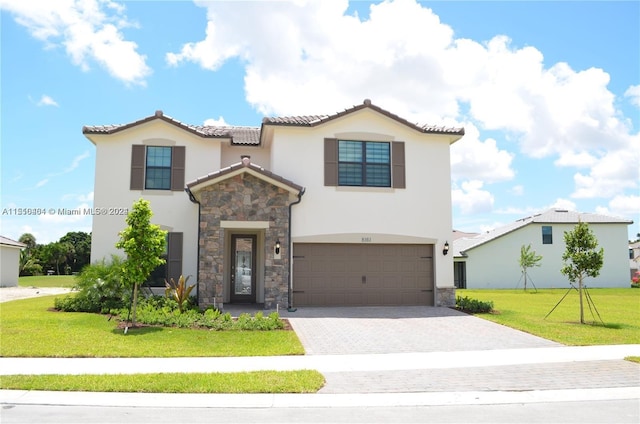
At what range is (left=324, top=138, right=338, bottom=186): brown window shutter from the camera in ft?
56.3

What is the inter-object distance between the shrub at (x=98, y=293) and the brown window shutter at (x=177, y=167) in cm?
359

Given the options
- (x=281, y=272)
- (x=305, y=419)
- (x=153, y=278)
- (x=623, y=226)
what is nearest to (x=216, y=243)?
(x=281, y=272)

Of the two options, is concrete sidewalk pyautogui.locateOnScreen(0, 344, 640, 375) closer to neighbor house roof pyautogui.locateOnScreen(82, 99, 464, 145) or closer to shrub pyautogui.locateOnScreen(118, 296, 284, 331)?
shrub pyautogui.locateOnScreen(118, 296, 284, 331)

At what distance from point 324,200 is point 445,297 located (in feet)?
18.1

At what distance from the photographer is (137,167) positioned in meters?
17.6

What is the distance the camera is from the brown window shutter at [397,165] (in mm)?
17625

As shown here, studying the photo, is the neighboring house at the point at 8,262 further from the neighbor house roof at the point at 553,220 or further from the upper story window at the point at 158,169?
the neighbor house roof at the point at 553,220

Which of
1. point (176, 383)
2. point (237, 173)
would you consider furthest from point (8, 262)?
point (176, 383)

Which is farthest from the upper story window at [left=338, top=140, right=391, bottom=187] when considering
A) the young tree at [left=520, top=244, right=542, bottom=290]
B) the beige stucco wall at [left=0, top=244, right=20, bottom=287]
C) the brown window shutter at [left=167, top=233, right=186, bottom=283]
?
the beige stucco wall at [left=0, top=244, right=20, bottom=287]

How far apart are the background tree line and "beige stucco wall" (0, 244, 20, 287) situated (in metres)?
17.2

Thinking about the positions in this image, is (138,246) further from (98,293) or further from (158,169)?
(158,169)

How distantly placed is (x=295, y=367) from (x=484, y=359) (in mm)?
3795

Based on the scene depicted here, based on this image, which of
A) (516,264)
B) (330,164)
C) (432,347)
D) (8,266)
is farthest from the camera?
(516,264)

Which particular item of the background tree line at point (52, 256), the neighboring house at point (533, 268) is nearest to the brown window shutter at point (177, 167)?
the neighboring house at point (533, 268)
